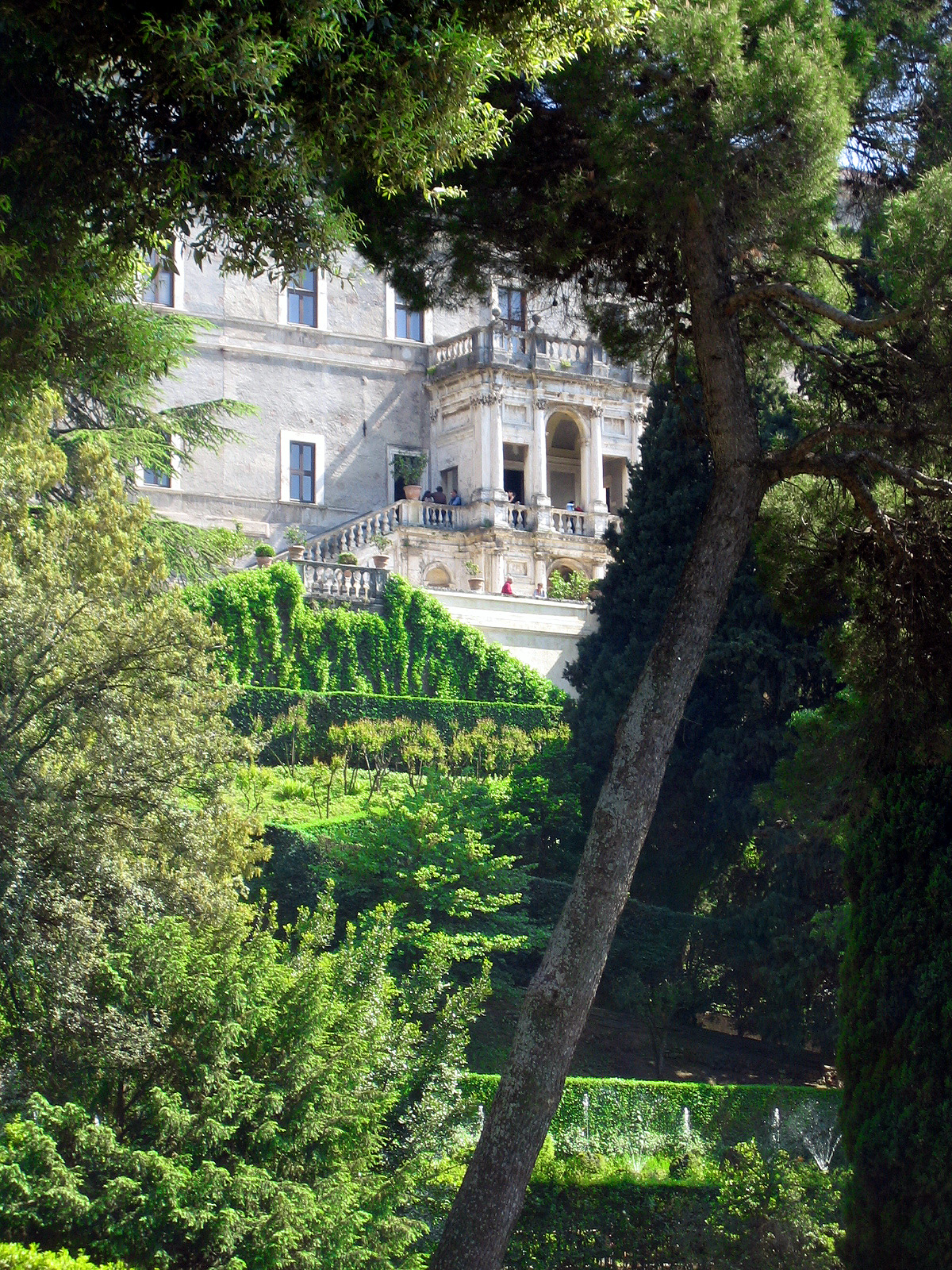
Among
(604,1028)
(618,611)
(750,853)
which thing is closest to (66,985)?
(604,1028)

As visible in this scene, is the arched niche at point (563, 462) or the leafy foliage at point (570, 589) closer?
the leafy foliage at point (570, 589)

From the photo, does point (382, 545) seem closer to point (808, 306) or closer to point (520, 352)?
point (520, 352)

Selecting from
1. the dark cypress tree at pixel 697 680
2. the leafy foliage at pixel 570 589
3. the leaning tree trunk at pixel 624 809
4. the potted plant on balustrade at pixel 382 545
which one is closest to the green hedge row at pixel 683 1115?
the dark cypress tree at pixel 697 680

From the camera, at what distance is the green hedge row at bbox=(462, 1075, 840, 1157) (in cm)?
1352

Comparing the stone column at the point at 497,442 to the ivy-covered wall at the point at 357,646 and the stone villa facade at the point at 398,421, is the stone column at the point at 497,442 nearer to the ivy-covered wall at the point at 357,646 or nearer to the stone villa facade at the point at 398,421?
the stone villa facade at the point at 398,421

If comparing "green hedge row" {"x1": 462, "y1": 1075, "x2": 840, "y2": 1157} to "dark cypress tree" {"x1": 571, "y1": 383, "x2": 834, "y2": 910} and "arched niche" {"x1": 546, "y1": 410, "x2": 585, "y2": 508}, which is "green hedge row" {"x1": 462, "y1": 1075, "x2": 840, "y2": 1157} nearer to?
"dark cypress tree" {"x1": 571, "y1": 383, "x2": 834, "y2": 910}

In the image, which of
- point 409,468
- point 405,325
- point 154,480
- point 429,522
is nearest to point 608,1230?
point 429,522

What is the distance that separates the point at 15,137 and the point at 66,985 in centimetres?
530

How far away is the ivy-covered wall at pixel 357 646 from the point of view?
939 inches

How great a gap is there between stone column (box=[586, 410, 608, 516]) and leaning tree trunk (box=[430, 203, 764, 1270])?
86.8 ft

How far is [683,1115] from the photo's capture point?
1404 centimetres

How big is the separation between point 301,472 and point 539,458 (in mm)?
5630

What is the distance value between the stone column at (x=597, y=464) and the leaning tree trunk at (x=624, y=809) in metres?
26.4

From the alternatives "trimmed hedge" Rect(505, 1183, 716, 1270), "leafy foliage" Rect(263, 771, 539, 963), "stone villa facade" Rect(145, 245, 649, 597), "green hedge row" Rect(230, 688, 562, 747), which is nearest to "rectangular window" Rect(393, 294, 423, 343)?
"stone villa facade" Rect(145, 245, 649, 597)
